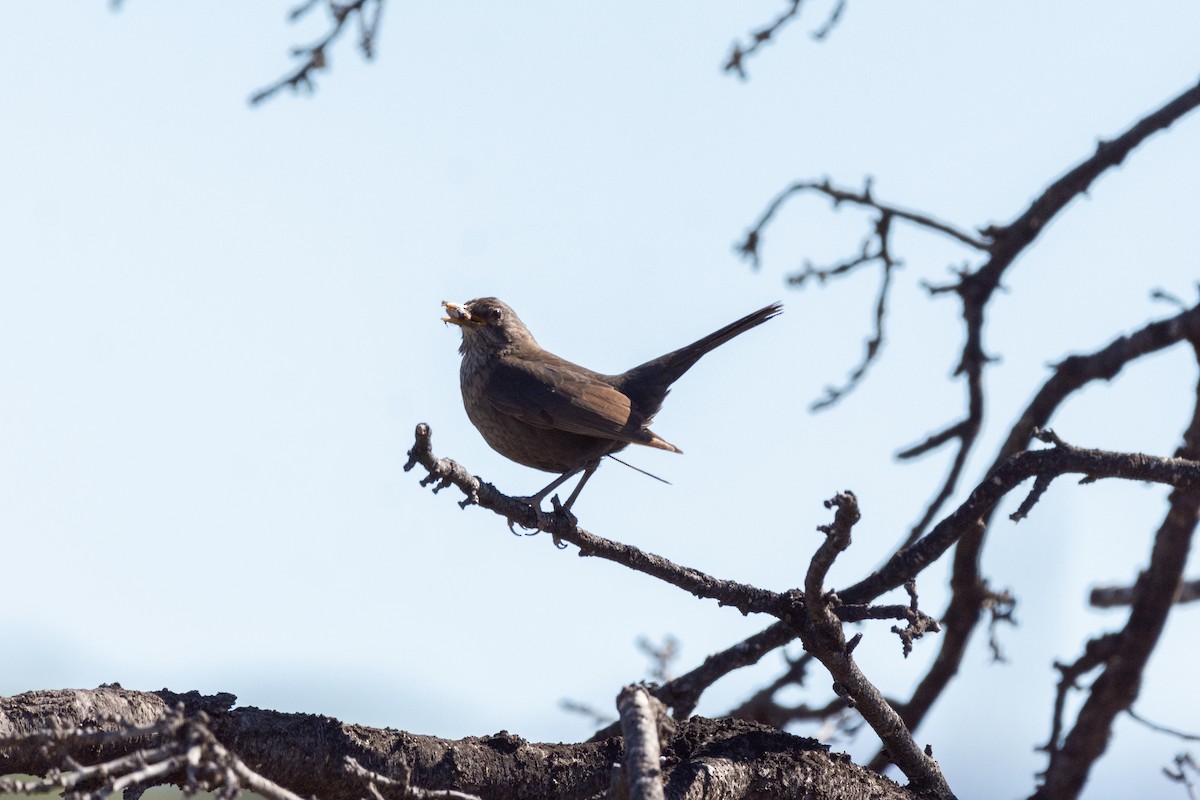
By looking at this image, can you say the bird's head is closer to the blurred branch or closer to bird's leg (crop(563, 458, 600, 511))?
bird's leg (crop(563, 458, 600, 511))

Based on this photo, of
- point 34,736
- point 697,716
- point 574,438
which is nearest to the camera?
point 34,736

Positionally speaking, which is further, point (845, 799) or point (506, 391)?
point (506, 391)

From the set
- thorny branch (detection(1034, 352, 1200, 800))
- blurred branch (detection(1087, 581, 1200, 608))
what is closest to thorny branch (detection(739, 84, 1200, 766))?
thorny branch (detection(1034, 352, 1200, 800))

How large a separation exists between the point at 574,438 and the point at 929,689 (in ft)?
6.72

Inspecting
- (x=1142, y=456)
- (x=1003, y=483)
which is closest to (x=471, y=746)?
(x=1003, y=483)

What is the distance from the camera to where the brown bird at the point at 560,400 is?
238 inches

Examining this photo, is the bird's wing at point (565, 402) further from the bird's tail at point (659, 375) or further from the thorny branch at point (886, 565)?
the thorny branch at point (886, 565)

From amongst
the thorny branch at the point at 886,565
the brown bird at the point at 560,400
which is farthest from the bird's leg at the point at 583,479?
the thorny branch at the point at 886,565

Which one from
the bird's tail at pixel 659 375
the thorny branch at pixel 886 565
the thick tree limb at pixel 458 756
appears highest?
the bird's tail at pixel 659 375

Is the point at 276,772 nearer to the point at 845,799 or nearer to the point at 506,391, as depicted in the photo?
the point at 845,799

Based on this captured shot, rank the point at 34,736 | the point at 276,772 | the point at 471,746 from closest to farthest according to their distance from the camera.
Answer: the point at 34,736 → the point at 276,772 → the point at 471,746

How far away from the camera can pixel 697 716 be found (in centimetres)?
400

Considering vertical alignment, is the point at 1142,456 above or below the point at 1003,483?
above

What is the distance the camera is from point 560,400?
6.13m
